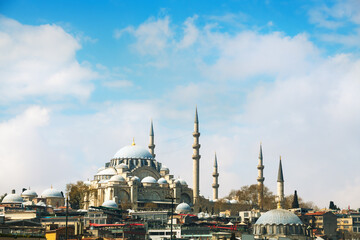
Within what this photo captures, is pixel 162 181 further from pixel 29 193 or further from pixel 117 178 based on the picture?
pixel 29 193

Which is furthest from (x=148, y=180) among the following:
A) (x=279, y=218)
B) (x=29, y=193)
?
(x=279, y=218)

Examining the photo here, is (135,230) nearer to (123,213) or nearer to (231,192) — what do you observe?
(123,213)

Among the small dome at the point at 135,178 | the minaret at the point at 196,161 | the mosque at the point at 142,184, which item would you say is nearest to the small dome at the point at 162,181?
the mosque at the point at 142,184

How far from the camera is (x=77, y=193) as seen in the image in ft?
326

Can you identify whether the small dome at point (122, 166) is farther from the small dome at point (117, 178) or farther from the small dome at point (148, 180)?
the small dome at point (117, 178)

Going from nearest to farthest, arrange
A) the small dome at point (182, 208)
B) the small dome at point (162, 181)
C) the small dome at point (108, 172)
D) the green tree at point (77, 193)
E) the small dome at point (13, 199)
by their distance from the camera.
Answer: the small dome at point (13, 199) < the small dome at point (182, 208) < the green tree at point (77, 193) < the small dome at point (162, 181) < the small dome at point (108, 172)

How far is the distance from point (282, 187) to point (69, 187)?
36.9m

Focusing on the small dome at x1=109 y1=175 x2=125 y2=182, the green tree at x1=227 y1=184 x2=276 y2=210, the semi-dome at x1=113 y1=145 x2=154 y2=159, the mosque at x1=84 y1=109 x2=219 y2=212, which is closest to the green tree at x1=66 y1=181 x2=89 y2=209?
the mosque at x1=84 y1=109 x2=219 y2=212

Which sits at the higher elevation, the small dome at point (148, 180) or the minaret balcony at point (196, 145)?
the minaret balcony at point (196, 145)

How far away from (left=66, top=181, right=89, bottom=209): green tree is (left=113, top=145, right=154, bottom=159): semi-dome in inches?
479

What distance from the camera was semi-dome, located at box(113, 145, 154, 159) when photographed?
366 ft

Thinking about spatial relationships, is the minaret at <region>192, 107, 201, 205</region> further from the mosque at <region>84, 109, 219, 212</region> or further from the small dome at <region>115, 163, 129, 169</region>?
the small dome at <region>115, 163, 129, 169</region>

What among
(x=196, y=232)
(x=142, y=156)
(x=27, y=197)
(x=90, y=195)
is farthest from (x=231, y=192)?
(x=196, y=232)

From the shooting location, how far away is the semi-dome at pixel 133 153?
112 metres
